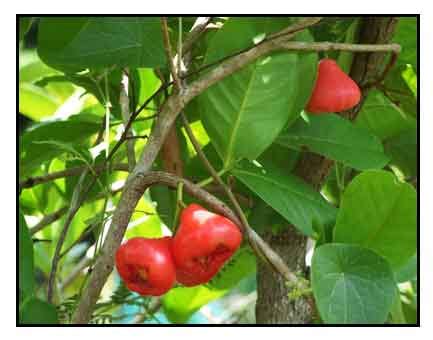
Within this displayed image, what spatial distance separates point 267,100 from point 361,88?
22 cm

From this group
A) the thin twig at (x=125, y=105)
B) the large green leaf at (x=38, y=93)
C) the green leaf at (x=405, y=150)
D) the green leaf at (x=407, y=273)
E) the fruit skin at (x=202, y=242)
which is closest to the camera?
the fruit skin at (x=202, y=242)

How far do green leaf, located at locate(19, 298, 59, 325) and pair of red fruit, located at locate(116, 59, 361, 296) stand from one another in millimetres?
82

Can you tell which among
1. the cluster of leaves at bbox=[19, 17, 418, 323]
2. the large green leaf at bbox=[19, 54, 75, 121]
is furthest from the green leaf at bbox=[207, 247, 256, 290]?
the large green leaf at bbox=[19, 54, 75, 121]

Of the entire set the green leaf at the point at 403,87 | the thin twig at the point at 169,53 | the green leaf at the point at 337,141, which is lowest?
the green leaf at the point at 337,141

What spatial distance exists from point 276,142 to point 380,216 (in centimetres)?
19

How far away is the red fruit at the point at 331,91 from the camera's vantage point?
922 millimetres

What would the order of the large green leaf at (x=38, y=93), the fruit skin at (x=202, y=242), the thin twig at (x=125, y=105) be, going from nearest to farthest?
1. the fruit skin at (x=202, y=242)
2. the thin twig at (x=125, y=105)
3. the large green leaf at (x=38, y=93)

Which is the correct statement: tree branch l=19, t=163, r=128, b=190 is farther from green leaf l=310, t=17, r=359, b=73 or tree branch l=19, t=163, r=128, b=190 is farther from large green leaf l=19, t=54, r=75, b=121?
large green leaf l=19, t=54, r=75, b=121

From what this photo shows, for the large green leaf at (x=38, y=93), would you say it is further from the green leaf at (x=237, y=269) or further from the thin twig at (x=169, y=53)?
the thin twig at (x=169, y=53)

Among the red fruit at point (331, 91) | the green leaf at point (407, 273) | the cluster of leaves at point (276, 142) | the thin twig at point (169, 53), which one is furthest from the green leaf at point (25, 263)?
the green leaf at point (407, 273)

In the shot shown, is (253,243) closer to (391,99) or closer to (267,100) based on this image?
(267,100)

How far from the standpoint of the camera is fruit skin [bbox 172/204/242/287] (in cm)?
77

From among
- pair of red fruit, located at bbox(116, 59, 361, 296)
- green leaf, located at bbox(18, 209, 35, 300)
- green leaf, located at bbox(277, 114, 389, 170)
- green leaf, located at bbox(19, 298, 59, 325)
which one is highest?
green leaf, located at bbox(277, 114, 389, 170)

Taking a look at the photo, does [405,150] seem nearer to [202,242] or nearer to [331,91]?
[331,91]
